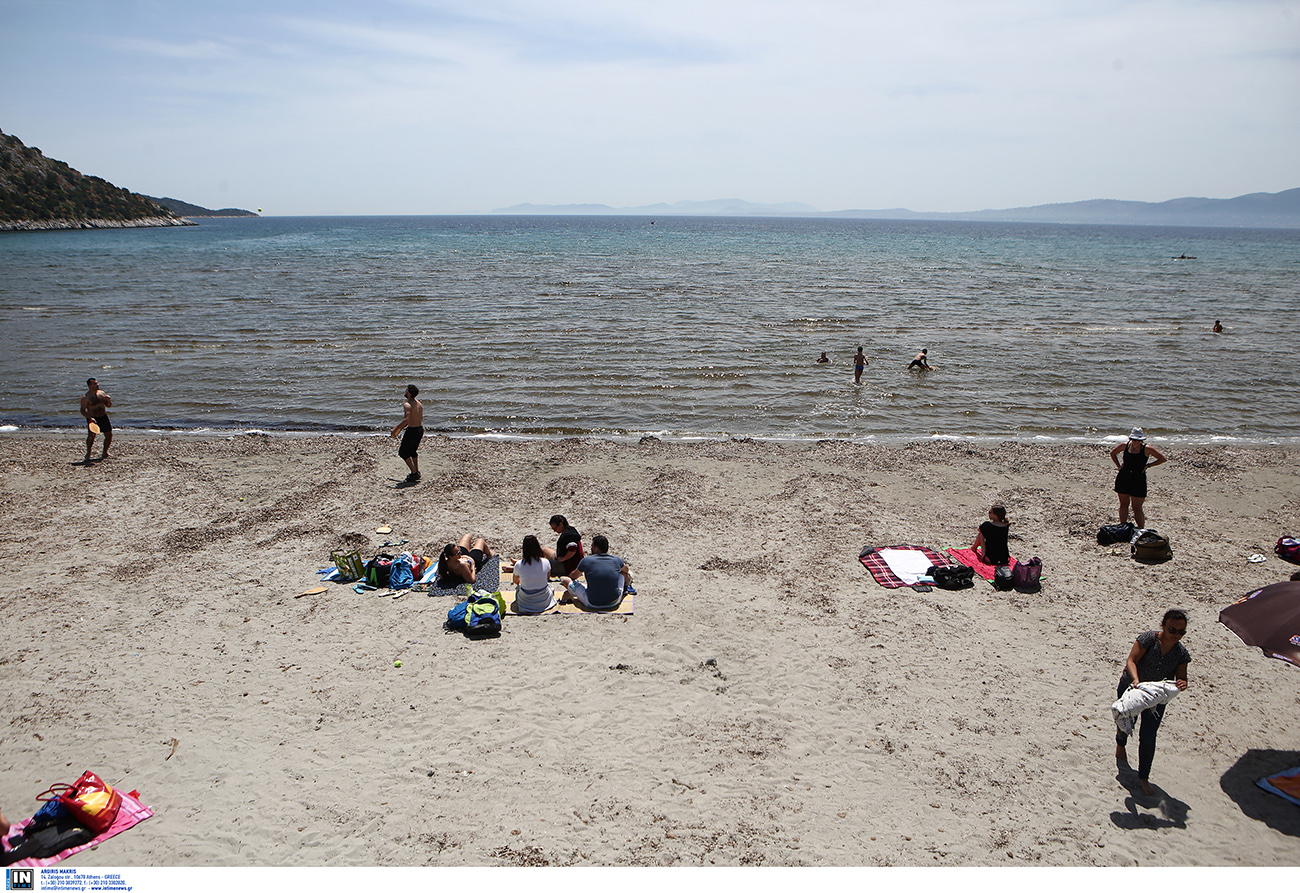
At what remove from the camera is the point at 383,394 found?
20312 millimetres

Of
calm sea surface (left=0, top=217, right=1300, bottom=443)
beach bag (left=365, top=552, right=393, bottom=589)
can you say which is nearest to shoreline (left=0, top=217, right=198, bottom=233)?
calm sea surface (left=0, top=217, right=1300, bottom=443)

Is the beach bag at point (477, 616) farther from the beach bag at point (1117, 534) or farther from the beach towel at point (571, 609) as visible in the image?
the beach bag at point (1117, 534)

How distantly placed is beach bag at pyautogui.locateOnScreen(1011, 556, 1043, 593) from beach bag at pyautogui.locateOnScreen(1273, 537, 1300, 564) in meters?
3.89

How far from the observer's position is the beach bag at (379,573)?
9391mm

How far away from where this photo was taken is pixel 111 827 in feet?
18.1

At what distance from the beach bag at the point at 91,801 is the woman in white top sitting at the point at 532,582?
414cm

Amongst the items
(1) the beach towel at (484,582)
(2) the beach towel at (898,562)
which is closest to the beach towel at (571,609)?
(1) the beach towel at (484,582)

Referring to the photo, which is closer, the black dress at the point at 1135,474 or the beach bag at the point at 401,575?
the beach bag at the point at 401,575

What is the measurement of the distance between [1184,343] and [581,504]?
27.4 metres

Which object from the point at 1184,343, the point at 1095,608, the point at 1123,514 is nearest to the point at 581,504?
the point at 1095,608

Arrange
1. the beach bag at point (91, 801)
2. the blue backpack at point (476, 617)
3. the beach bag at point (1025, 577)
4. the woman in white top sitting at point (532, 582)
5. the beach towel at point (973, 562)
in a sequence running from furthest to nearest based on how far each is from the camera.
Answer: the beach towel at point (973, 562)
the beach bag at point (1025, 577)
the woman in white top sitting at point (532, 582)
the blue backpack at point (476, 617)
the beach bag at point (91, 801)

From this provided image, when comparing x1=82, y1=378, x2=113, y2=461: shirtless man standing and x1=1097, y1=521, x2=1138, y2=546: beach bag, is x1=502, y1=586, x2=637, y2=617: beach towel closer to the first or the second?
x1=1097, y1=521, x2=1138, y2=546: beach bag

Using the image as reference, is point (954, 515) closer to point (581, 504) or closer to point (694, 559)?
→ point (694, 559)

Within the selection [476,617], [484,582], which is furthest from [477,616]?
[484,582]
